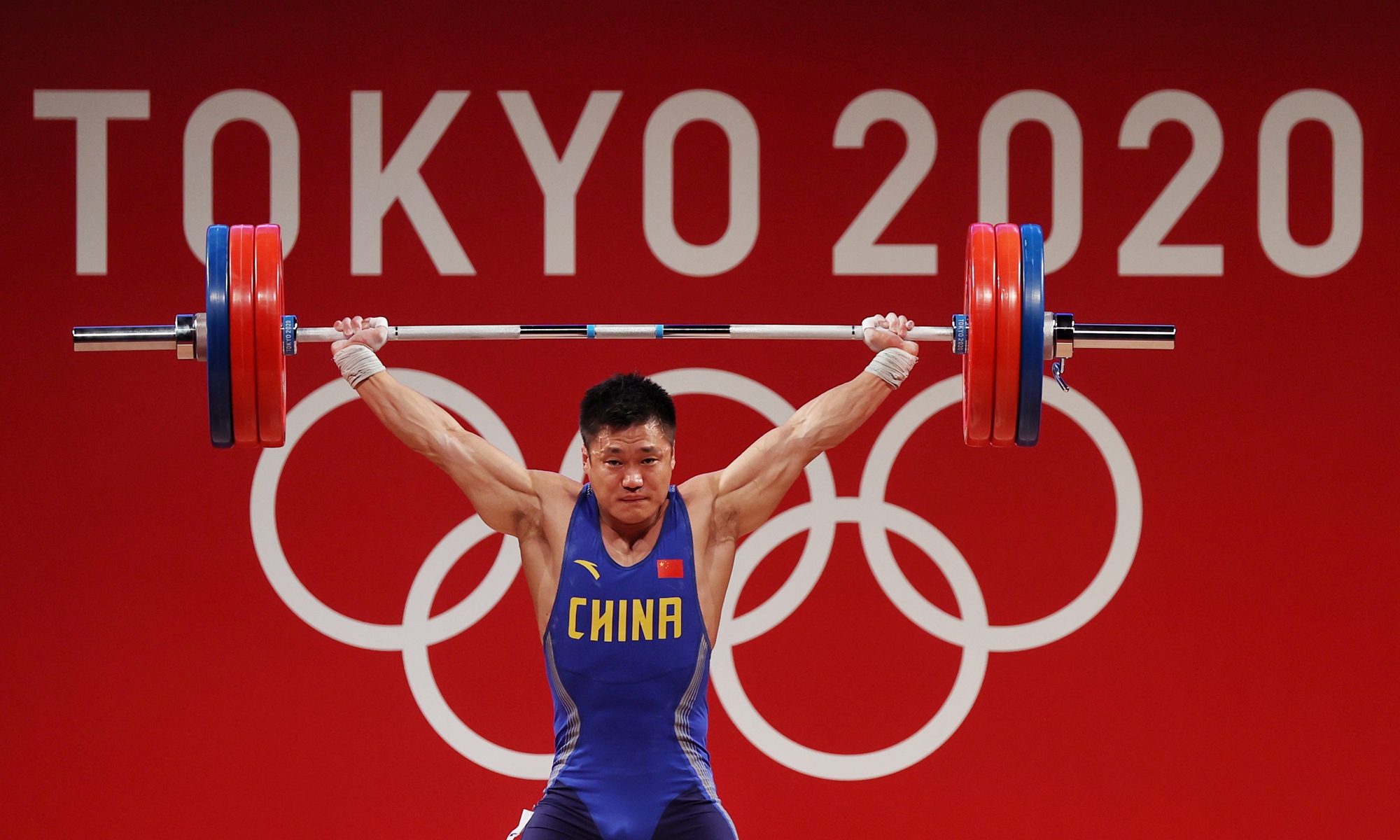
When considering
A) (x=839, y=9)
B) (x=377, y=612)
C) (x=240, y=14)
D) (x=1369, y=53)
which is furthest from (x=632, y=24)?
(x=1369, y=53)

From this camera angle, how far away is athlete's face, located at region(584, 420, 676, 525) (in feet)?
8.23

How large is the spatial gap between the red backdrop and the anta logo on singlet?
122 cm

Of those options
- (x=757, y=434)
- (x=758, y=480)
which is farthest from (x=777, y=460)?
(x=757, y=434)

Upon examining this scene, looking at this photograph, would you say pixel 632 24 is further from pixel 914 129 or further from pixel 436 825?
pixel 436 825

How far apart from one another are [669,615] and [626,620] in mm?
88

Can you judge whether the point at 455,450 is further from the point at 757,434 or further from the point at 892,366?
the point at 757,434

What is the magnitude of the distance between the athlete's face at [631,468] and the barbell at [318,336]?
57 centimetres

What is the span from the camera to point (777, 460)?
8.80 feet

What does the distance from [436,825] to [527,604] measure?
2.32 ft

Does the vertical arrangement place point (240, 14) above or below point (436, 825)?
above

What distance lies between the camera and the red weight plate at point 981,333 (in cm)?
257

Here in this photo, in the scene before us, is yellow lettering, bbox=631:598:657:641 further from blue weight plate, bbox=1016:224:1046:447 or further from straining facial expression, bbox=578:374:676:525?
blue weight plate, bbox=1016:224:1046:447

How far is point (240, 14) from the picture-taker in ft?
12.2

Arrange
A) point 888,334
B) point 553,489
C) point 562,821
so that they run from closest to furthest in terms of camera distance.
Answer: point 562,821 → point 553,489 → point 888,334
